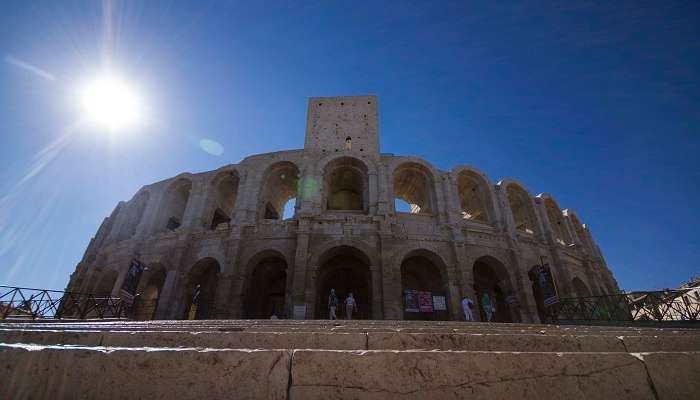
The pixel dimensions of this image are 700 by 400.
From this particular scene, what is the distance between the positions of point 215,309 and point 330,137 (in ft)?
38.9

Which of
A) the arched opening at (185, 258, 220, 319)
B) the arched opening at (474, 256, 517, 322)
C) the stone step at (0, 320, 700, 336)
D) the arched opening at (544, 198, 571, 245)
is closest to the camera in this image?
the stone step at (0, 320, 700, 336)

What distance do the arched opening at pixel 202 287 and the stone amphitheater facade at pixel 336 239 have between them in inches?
2.9

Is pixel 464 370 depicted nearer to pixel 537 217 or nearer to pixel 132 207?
pixel 537 217

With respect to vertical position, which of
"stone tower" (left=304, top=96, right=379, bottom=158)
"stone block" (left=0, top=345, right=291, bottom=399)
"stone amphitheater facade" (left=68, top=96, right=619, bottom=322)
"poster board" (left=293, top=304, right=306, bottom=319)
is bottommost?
"stone block" (left=0, top=345, right=291, bottom=399)

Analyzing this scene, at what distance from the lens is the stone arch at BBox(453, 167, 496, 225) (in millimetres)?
17906

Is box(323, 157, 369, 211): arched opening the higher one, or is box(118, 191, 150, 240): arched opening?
box(323, 157, 369, 211): arched opening

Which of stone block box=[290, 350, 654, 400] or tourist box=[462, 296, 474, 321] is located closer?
stone block box=[290, 350, 654, 400]

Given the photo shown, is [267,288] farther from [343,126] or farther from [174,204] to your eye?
[343,126]

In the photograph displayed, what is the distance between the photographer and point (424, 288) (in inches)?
693

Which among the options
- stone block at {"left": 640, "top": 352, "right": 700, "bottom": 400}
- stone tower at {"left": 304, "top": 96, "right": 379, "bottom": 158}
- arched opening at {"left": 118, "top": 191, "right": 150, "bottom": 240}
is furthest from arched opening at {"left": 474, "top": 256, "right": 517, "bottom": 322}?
arched opening at {"left": 118, "top": 191, "right": 150, "bottom": 240}

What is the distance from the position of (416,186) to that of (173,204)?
52.5 ft

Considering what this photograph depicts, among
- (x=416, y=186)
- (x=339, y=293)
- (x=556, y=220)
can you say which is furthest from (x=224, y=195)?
(x=556, y=220)

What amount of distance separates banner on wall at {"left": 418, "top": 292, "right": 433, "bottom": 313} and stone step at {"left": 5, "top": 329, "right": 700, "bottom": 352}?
1135cm

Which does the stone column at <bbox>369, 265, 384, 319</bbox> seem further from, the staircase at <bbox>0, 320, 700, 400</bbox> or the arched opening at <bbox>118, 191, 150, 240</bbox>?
the arched opening at <bbox>118, 191, 150, 240</bbox>
